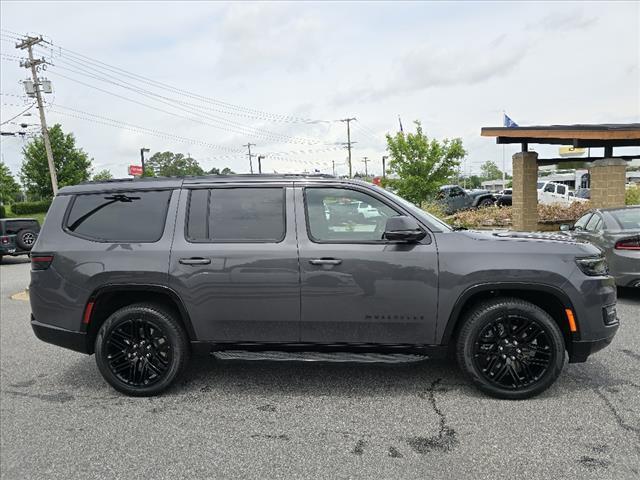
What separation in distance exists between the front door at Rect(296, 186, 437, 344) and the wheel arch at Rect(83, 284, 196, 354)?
41.9 inches

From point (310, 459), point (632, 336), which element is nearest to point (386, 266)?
point (310, 459)

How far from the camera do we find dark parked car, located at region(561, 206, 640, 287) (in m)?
6.38

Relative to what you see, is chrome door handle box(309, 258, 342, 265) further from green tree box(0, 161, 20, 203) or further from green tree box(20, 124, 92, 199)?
green tree box(0, 161, 20, 203)

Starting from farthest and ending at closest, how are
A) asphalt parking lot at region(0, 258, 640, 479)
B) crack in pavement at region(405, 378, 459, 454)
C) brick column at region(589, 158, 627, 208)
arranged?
brick column at region(589, 158, 627, 208), crack in pavement at region(405, 378, 459, 454), asphalt parking lot at region(0, 258, 640, 479)

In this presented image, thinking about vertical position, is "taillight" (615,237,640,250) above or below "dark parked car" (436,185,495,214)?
below

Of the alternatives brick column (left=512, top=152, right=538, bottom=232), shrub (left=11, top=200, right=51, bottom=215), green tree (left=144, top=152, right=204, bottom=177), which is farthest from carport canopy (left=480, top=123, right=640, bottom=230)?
green tree (left=144, top=152, right=204, bottom=177)

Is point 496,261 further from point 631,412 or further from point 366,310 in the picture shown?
point 631,412

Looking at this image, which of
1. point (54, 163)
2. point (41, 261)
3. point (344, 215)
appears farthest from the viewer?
point (54, 163)

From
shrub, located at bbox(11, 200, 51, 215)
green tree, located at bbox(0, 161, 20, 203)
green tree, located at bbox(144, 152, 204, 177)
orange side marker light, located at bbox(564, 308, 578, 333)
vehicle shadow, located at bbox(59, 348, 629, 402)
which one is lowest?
vehicle shadow, located at bbox(59, 348, 629, 402)

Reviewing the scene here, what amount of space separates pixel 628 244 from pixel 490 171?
139 m

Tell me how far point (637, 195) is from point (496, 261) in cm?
1876

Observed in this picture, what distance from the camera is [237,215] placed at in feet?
13.1

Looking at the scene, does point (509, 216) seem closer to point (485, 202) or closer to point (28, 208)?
point (485, 202)

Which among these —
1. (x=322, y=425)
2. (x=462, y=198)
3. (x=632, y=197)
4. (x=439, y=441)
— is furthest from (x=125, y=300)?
(x=462, y=198)
